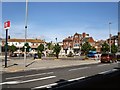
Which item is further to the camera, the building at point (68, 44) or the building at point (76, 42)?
Result: the building at point (68, 44)

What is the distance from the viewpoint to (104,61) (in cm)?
4522

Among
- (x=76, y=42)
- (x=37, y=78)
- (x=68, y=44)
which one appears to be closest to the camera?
(x=37, y=78)

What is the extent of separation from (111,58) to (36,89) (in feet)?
115

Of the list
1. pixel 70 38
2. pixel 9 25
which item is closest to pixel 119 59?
pixel 9 25

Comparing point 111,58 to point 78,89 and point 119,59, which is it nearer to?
point 119,59

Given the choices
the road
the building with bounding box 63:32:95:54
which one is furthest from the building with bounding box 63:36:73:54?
the road

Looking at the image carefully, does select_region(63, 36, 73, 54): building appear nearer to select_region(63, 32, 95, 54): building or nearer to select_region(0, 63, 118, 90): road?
select_region(63, 32, 95, 54): building

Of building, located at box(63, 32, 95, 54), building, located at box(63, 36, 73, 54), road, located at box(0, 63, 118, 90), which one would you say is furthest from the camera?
building, located at box(63, 36, 73, 54)

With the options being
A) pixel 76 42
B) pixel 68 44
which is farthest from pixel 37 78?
pixel 68 44

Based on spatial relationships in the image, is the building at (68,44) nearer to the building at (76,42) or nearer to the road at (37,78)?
the building at (76,42)

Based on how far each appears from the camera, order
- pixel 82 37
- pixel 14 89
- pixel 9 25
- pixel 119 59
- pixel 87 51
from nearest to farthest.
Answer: pixel 14 89, pixel 9 25, pixel 119 59, pixel 87 51, pixel 82 37

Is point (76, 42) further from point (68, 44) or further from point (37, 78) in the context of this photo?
point (37, 78)

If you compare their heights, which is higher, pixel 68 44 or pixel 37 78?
pixel 68 44

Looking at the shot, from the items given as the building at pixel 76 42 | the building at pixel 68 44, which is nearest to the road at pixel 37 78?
the building at pixel 76 42
